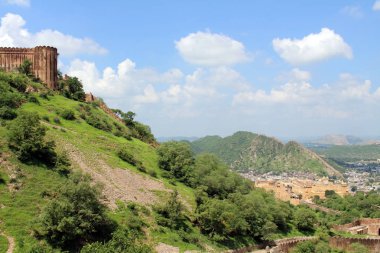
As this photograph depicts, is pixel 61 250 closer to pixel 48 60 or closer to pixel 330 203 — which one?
pixel 48 60

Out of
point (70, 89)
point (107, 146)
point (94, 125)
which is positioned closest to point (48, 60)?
point (70, 89)

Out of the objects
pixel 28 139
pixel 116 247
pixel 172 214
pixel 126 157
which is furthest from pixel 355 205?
pixel 116 247

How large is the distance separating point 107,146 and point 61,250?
79.6ft

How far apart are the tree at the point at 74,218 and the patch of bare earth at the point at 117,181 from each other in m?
6.38

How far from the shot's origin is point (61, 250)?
104 feet

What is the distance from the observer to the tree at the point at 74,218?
104 ft

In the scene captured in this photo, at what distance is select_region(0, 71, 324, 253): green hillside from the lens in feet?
107

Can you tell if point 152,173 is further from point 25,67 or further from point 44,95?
point 25,67

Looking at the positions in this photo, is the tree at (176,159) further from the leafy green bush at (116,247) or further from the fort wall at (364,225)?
the leafy green bush at (116,247)

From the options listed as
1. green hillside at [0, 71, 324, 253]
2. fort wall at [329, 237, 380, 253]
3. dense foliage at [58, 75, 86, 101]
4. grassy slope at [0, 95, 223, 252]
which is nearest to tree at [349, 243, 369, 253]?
fort wall at [329, 237, 380, 253]

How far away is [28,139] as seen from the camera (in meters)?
41.1

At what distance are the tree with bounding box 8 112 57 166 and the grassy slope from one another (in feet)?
3.25

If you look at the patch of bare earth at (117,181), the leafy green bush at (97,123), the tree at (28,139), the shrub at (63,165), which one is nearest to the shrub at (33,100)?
the leafy green bush at (97,123)

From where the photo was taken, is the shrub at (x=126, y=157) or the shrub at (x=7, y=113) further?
the shrub at (x=126, y=157)
